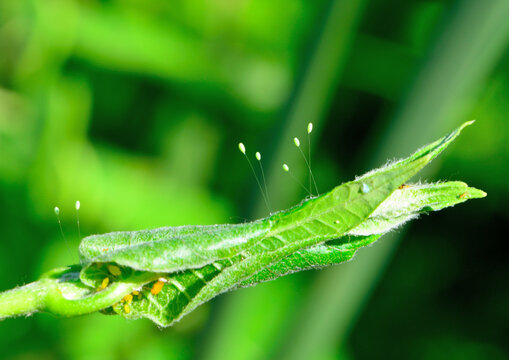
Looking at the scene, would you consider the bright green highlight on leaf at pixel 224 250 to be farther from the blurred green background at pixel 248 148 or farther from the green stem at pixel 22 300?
the blurred green background at pixel 248 148

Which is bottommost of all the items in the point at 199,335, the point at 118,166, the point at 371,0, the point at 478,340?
the point at 199,335

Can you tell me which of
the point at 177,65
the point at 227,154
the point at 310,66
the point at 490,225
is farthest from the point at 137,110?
the point at 490,225

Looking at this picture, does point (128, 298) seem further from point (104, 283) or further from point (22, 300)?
point (22, 300)

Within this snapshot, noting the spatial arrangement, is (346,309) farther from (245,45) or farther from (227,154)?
(245,45)

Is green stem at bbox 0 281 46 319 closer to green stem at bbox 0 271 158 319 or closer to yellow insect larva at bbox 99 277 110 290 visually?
green stem at bbox 0 271 158 319

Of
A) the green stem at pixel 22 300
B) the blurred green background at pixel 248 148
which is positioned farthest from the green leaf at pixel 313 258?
the blurred green background at pixel 248 148

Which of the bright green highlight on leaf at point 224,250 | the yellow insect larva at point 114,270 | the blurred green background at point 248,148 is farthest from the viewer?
the blurred green background at point 248,148

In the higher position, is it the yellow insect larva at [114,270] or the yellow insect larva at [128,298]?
the yellow insect larva at [114,270]

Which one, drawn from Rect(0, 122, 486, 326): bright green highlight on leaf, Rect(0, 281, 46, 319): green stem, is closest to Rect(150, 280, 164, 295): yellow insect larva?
→ Rect(0, 122, 486, 326): bright green highlight on leaf
